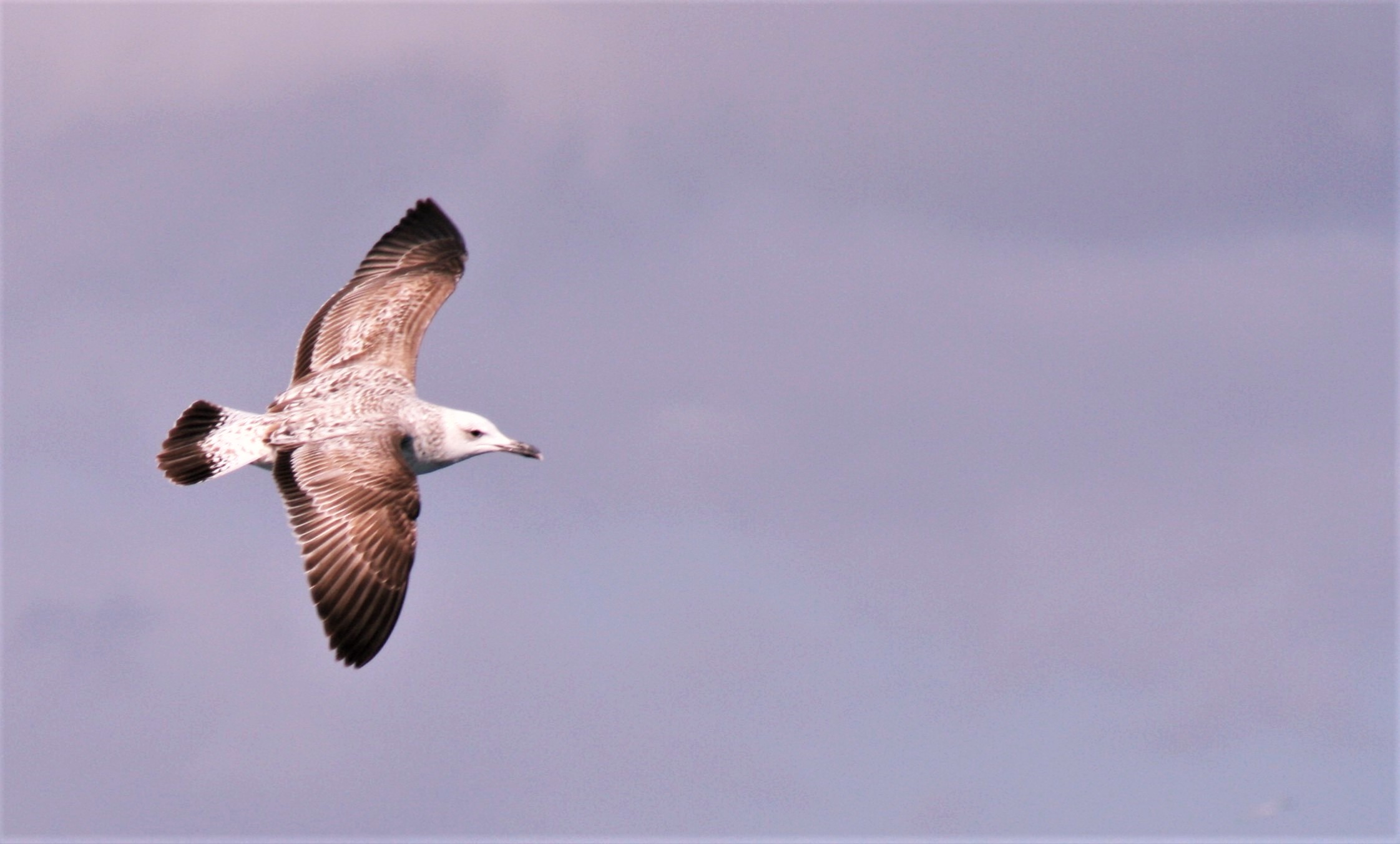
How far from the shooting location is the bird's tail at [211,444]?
27.6 meters

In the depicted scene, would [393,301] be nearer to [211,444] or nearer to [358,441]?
[211,444]

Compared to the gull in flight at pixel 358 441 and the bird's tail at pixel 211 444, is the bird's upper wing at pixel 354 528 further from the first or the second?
the bird's tail at pixel 211 444

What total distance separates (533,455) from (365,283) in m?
6.15

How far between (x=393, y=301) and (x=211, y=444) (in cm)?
512

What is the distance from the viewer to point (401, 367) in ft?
102

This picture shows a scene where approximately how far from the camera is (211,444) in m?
28.3

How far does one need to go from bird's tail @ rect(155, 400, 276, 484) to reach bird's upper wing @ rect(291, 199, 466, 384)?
8.86 ft

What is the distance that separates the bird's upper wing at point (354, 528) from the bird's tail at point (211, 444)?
0.56m

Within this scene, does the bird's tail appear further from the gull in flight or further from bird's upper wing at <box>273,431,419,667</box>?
bird's upper wing at <box>273,431,419,667</box>

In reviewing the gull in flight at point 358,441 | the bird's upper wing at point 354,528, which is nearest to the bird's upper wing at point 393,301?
the gull in flight at point 358,441

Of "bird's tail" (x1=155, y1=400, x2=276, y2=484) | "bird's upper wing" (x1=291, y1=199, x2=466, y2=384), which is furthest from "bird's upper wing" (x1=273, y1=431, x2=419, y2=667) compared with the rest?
"bird's upper wing" (x1=291, y1=199, x2=466, y2=384)

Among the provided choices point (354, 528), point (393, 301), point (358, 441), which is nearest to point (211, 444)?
point (358, 441)

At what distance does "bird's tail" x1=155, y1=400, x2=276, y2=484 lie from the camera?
2764cm

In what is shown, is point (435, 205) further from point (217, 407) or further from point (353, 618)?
point (353, 618)
